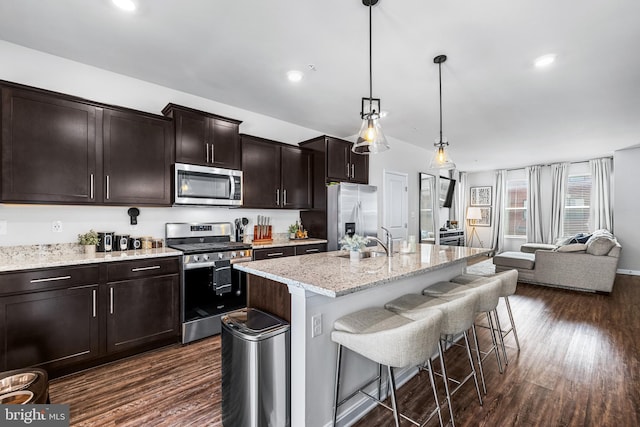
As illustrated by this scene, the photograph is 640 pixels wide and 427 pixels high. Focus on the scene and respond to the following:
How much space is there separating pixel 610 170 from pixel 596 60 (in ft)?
19.8

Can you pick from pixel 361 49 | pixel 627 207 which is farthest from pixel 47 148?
pixel 627 207

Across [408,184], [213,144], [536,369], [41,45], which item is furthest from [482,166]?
[41,45]

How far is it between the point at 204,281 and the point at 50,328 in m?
1.17

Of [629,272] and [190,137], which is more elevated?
[190,137]

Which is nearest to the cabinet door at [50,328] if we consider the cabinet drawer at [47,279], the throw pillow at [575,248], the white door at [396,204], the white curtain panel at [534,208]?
the cabinet drawer at [47,279]

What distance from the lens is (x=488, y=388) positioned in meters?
2.16

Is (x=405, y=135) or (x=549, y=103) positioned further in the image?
(x=405, y=135)

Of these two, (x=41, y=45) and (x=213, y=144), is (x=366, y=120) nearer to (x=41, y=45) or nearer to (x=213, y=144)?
(x=213, y=144)

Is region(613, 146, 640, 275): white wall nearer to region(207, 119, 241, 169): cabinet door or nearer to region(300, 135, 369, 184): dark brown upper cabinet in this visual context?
region(300, 135, 369, 184): dark brown upper cabinet

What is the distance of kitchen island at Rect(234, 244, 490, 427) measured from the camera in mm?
1555

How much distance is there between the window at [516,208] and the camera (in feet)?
27.5

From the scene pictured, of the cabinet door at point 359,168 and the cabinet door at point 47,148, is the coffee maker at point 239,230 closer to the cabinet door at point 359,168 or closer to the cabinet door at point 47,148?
the cabinet door at point 47,148

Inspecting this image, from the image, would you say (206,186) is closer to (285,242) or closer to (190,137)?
(190,137)

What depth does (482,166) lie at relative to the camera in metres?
8.31
